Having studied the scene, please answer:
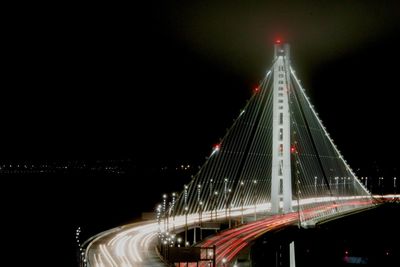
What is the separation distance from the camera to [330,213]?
42531 millimetres

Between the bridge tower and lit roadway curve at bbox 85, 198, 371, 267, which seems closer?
lit roadway curve at bbox 85, 198, 371, 267

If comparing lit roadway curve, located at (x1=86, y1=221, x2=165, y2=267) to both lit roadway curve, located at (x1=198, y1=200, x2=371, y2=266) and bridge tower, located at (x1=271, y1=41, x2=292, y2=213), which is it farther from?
bridge tower, located at (x1=271, y1=41, x2=292, y2=213)

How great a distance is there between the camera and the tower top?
1619 inches

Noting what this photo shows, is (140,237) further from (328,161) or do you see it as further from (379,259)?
(328,161)

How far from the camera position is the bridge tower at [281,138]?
39000 mm

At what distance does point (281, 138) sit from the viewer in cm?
3969

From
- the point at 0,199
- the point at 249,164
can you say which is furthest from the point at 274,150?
the point at 0,199

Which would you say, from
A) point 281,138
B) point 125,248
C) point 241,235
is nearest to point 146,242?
point 125,248

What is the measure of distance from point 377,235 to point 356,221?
4.01 meters

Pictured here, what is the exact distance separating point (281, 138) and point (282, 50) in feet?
20.3

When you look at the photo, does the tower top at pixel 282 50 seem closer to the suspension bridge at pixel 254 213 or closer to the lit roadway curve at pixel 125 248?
the suspension bridge at pixel 254 213

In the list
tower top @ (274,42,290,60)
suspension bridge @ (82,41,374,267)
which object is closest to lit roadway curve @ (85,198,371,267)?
suspension bridge @ (82,41,374,267)

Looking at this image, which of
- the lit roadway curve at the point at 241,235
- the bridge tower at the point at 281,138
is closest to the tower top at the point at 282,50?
the bridge tower at the point at 281,138

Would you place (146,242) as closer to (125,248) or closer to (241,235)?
(125,248)
